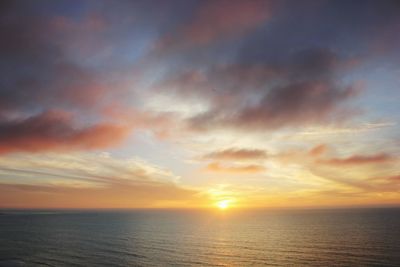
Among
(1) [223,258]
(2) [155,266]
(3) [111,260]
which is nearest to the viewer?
(2) [155,266]

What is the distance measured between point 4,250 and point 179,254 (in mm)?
56088

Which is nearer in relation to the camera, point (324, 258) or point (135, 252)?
point (324, 258)

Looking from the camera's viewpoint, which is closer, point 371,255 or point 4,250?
point 371,255

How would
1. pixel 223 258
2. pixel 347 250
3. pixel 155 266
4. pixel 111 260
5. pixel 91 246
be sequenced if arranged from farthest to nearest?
pixel 91 246, pixel 347 250, pixel 223 258, pixel 111 260, pixel 155 266

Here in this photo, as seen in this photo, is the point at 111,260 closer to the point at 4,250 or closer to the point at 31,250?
the point at 31,250

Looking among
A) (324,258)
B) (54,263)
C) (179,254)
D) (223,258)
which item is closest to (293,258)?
(324,258)

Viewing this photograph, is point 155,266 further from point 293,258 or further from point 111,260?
point 293,258

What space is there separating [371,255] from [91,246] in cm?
8831

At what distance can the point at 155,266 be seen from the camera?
75250 mm

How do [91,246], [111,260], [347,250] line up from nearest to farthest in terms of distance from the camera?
1. [111,260]
2. [347,250]
3. [91,246]

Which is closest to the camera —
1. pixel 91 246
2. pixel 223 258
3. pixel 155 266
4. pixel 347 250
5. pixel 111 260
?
pixel 155 266

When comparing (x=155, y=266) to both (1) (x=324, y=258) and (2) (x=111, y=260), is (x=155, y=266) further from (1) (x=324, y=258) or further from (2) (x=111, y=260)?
(1) (x=324, y=258)

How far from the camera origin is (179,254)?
301 feet

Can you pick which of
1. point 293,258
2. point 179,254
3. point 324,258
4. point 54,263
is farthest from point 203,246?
point 54,263
